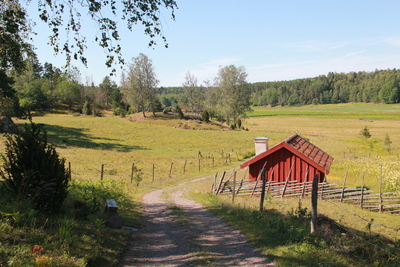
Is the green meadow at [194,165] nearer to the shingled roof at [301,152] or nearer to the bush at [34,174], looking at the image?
the bush at [34,174]

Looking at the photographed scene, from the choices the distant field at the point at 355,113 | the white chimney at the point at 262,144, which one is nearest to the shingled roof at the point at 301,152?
the white chimney at the point at 262,144

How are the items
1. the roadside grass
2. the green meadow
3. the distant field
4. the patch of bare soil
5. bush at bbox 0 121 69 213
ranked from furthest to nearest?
1. the distant field
2. the patch of bare soil
3. the green meadow
4. bush at bbox 0 121 69 213
5. the roadside grass

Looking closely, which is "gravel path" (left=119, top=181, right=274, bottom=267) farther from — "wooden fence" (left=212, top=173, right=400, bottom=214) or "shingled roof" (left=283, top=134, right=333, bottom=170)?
"shingled roof" (left=283, top=134, right=333, bottom=170)

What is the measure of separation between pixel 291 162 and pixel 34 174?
15503mm

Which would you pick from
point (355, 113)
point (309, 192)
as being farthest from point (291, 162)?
point (355, 113)

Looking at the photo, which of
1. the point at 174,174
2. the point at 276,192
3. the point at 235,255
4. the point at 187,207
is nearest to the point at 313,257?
the point at 235,255

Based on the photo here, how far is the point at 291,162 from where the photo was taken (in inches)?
752

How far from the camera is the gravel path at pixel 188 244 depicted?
263 inches

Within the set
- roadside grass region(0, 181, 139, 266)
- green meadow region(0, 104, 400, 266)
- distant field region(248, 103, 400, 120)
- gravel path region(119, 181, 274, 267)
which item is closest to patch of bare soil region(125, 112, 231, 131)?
green meadow region(0, 104, 400, 266)

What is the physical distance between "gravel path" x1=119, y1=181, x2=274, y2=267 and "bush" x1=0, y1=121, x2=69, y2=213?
2.27 m

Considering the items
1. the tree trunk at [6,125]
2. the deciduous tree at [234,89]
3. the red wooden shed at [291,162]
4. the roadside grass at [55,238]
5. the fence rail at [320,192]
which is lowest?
the fence rail at [320,192]

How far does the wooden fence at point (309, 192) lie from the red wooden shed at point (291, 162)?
0.87 meters

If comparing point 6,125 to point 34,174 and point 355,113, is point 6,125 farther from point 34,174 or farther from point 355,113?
point 355,113

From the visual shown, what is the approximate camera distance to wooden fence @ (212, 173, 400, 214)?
1614cm
